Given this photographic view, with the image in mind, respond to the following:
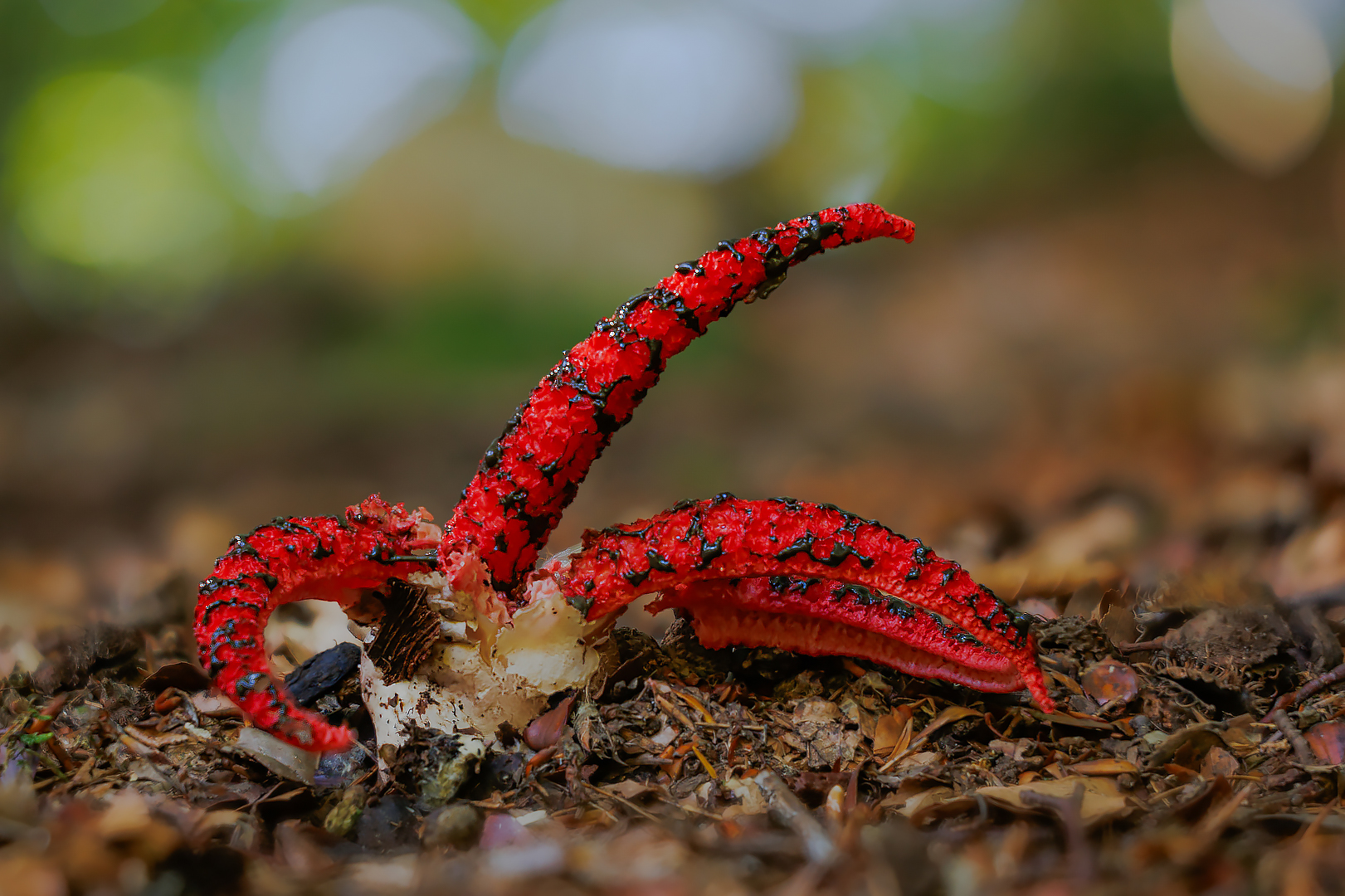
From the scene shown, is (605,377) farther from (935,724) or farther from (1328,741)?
(1328,741)

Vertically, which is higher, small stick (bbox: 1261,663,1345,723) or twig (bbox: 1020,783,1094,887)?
small stick (bbox: 1261,663,1345,723)

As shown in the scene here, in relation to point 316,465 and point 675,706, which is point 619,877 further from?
point 316,465

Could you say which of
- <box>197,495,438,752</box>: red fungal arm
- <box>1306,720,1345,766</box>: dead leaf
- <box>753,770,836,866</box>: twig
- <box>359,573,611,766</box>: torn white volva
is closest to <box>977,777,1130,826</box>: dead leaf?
<box>753,770,836,866</box>: twig

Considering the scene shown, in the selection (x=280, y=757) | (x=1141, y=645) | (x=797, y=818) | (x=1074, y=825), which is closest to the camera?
(x=1074, y=825)

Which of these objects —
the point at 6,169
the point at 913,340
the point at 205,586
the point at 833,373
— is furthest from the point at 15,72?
the point at 913,340

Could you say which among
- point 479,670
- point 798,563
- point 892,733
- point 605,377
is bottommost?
point 892,733

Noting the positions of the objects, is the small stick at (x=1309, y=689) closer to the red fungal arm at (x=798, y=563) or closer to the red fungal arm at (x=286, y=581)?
the red fungal arm at (x=798, y=563)

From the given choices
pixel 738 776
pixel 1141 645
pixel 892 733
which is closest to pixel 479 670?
pixel 738 776

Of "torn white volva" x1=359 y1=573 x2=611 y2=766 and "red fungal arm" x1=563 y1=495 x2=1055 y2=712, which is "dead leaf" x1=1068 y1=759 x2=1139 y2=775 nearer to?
"red fungal arm" x1=563 y1=495 x2=1055 y2=712
